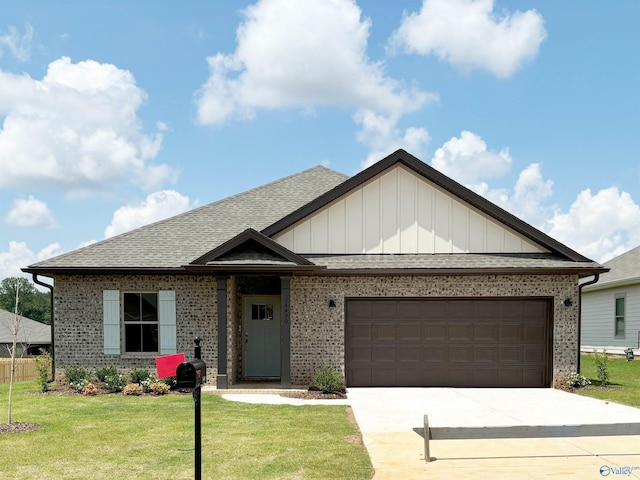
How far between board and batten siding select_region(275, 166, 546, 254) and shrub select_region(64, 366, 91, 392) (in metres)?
6.08

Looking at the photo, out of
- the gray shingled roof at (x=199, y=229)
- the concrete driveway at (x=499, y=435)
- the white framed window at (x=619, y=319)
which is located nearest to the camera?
the concrete driveway at (x=499, y=435)

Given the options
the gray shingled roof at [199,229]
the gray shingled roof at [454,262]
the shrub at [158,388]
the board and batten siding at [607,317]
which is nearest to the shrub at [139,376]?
the shrub at [158,388]

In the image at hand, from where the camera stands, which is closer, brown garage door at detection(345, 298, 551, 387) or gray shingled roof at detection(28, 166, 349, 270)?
brown garage door at detection(345, 298, 551, 387)

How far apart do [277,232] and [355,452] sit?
8352 mm

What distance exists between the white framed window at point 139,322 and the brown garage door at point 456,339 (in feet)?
15.6

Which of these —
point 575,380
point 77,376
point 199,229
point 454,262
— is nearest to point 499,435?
point 454,262

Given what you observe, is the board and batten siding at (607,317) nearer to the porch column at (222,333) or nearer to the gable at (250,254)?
the gable at (250,254)

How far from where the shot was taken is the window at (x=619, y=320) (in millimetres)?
25000

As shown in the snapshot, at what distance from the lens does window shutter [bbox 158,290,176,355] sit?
15.2 metres

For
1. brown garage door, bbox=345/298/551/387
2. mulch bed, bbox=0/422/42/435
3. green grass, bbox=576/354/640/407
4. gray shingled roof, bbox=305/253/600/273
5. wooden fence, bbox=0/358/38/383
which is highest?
gray shingled roof, bbox=305/253/600/273

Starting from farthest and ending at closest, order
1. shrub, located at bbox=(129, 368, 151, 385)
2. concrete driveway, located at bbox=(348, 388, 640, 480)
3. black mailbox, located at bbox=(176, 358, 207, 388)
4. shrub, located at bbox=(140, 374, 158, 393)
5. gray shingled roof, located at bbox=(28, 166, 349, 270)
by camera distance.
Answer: gray shingled roof, located at bbox=(28, 166, 349, 270), shrub, located at bbox=(129, 368, 151, 385), shrub, located at bbox=(140, 374, 158, 393), concrete driveway, located at bbox=(348, 388, 640, 480), black mailbox, located at bbox=(176, 358, 207, 388)

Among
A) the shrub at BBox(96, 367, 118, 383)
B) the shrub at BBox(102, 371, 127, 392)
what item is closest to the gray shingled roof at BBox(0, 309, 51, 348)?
the shrub at BBox(96, 367, 118, 383)

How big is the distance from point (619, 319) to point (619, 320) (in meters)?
0.04

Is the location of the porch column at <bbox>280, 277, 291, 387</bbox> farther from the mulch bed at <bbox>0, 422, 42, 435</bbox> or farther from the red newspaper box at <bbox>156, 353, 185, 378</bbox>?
the red newspaper box at <bbox>156, 353, 185, 378</bbox>
